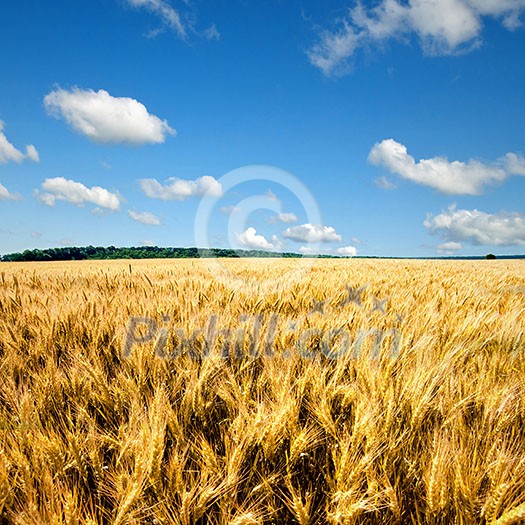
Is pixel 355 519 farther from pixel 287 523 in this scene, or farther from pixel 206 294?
pixel 206 294

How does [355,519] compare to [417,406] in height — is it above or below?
below

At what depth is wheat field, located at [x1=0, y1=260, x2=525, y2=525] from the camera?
92 centimetres

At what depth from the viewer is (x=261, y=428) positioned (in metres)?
1.08

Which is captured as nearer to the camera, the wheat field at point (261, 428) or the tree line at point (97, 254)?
the wheat field at point (261, 428)

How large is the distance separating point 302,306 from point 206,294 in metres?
0.99

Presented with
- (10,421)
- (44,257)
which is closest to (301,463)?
(10,421)

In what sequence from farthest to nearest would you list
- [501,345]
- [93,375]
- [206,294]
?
[206,294] < [501,345] < [93,375]

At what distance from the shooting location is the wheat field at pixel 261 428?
3.01 ft

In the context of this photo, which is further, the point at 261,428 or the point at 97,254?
the point at 97,254

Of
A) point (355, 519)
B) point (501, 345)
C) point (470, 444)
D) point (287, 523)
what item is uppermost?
point (501, 345)

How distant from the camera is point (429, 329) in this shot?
6.94ft

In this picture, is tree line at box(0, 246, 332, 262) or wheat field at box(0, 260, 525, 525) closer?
wheat field at box(0, 260, 525, 525)

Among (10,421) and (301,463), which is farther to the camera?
(10,421)

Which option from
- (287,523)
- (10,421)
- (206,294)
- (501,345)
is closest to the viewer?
(287,523)
